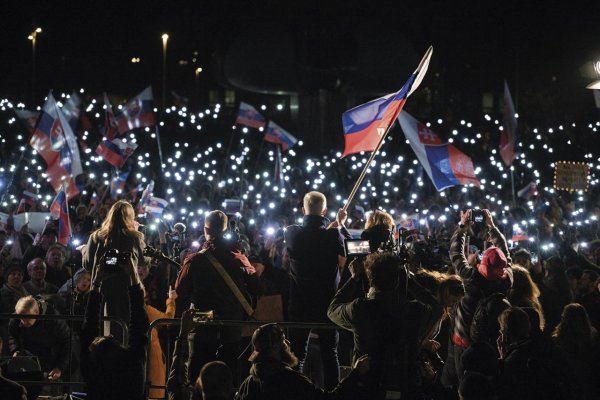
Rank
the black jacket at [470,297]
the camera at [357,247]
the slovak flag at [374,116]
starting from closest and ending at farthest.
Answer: the camera at [357,247]
the black jacket at [470,297]
the slovak flag at [374,116]

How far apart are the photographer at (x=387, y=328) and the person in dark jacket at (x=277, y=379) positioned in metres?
0.11

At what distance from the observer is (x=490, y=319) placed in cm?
748

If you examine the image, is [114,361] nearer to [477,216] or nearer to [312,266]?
[312,266]

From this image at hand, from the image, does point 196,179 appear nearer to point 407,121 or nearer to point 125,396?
point 407,121

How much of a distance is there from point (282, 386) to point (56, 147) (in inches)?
457

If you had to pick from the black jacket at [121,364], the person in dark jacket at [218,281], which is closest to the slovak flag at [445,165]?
the person in dark jacket at [218,281]

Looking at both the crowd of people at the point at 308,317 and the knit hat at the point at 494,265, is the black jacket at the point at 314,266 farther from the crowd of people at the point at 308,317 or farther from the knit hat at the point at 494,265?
the knit hat at the point at 494,265

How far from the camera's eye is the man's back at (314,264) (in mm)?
7848

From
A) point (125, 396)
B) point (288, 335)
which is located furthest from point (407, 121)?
point (125, 396)

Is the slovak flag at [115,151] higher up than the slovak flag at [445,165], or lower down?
higher up

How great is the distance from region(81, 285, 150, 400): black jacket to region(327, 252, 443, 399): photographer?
141 centimetres

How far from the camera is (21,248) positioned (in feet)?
46.5

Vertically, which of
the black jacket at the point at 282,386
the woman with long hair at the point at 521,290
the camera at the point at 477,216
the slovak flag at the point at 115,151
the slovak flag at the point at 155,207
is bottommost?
the black jacket at the point at 282,386

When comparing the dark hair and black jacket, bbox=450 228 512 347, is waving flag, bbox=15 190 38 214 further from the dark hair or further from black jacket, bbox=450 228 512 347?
the dark hair
